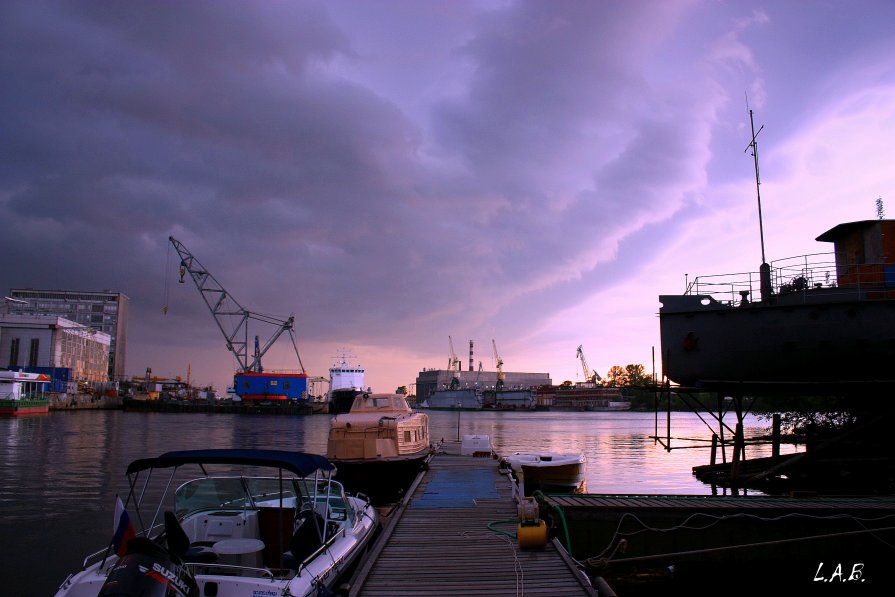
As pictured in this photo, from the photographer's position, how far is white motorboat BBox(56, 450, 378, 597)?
6.83 metres

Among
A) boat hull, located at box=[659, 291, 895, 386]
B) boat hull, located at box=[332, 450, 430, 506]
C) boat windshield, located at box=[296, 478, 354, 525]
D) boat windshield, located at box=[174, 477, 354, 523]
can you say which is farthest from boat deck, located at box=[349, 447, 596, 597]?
A: boat hull, located at box=[659, 291, 895, 386]

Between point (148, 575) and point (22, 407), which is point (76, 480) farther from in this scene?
point (22, 407)

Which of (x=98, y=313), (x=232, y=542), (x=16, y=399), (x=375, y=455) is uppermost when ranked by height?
(x=98, y=313)

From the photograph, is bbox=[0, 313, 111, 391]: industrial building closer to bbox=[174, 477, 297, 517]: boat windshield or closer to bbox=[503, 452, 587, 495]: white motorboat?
bbox=[503, 452, 587, 495]: white motorboat

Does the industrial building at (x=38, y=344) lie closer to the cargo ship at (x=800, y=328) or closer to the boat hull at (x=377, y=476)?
the boat hull at (x=377, y=476)

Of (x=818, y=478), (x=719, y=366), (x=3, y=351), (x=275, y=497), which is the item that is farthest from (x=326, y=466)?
(x=3, y=351)

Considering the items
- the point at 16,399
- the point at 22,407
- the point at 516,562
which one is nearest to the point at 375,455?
the point at 516,562

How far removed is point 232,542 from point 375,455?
1474 centimetres

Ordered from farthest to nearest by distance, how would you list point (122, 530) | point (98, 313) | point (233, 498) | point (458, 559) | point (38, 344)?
point (98, 313)
point (38, 344)
point (233, 498)
point (458, 559)
point (122, 530)

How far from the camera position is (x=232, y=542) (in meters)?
8.77

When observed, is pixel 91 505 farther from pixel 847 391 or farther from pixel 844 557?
pixel 847 391

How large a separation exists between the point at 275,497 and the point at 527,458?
1232cm

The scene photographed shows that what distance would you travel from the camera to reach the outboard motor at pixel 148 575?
6426mm

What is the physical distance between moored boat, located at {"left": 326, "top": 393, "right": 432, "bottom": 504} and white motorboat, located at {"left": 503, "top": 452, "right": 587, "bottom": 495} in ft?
13.2
